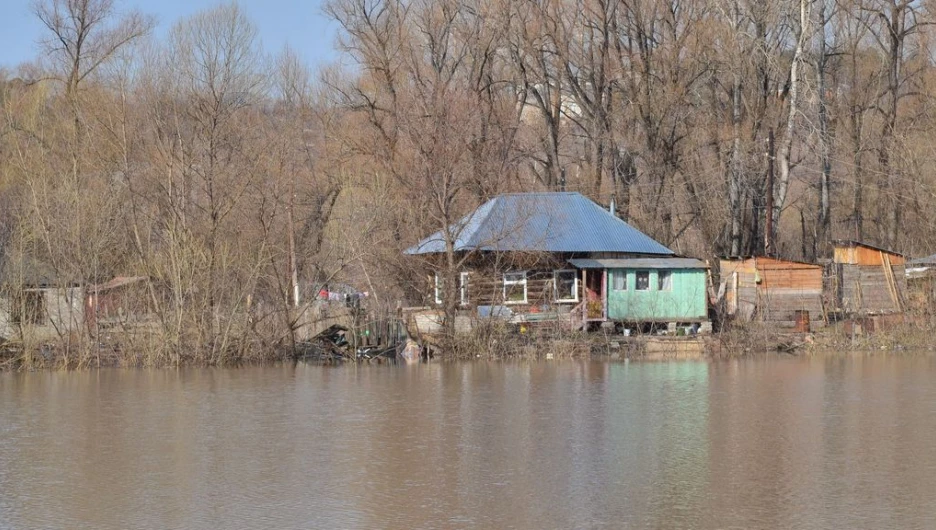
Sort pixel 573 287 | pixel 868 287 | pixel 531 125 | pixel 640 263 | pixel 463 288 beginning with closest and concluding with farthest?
pixel 463 288, pixel 640 263, pixel 573 287, pixel 868 287, pixel 531 125

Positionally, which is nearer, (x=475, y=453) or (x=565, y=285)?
(x=475, y=453)

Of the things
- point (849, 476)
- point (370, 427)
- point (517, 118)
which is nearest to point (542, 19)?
point (517, 118)

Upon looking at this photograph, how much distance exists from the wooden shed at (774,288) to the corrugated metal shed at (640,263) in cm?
260

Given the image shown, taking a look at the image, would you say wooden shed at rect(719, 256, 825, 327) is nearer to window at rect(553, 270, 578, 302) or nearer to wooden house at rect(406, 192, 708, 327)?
wooden house at rect(406, 192, 708, 327)

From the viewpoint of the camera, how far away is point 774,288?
37.5 m

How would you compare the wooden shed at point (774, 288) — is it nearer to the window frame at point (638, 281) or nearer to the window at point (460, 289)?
the window frame at point (638, 281)

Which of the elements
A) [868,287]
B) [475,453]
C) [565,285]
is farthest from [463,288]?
[475,453]

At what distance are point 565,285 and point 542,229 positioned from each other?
80.8 inches

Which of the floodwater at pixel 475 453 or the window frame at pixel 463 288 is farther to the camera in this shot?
the window frame at pixel 463 288

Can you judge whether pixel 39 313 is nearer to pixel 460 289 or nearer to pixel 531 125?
pixel 460 289

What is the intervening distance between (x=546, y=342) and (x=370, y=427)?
14.5 m

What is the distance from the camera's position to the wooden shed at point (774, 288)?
36.7 m

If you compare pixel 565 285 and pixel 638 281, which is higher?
pixel 638 281

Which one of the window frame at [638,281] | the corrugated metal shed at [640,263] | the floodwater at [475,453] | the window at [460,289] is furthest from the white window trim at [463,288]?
the floodwater at [475,453]
